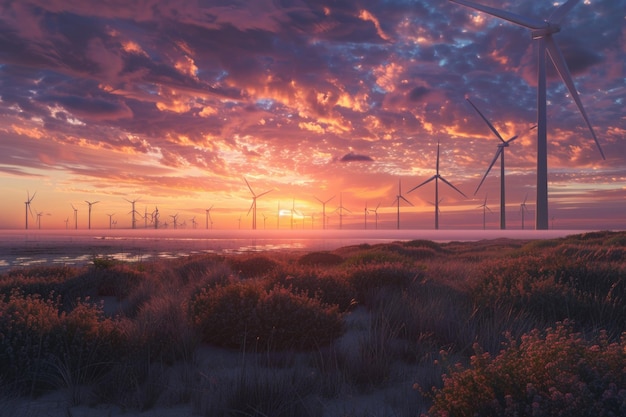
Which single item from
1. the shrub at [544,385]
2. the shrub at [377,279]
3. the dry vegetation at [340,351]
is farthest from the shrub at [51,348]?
the shrub at [377,279]


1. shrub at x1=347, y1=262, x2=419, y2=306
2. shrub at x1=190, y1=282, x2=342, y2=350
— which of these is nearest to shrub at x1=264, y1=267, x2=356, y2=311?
shrub at x1=347, y1=262, x2=419, y2=306

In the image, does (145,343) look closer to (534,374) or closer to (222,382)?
(222,382)

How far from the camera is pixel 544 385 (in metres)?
4.93

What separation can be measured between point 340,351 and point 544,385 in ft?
13.4

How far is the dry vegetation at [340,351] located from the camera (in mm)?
5047

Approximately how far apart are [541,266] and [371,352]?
8803mm

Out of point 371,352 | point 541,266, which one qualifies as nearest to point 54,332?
point 371,352

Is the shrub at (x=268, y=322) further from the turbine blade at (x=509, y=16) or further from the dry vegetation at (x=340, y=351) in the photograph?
the turbine blade at (x=509, y=16)

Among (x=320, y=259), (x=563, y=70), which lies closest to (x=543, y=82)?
(x=563, y=70)

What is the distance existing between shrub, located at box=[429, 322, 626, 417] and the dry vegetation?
14 mm

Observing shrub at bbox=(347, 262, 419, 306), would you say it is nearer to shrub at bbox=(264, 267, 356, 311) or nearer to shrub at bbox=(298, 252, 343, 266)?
shrub at bbox=(264, 267, 356, 311)

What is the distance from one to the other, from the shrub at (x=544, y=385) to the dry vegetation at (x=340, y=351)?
0.01 meters

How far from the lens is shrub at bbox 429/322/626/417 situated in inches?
173

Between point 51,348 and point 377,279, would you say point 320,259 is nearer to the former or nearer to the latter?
point 377,279
